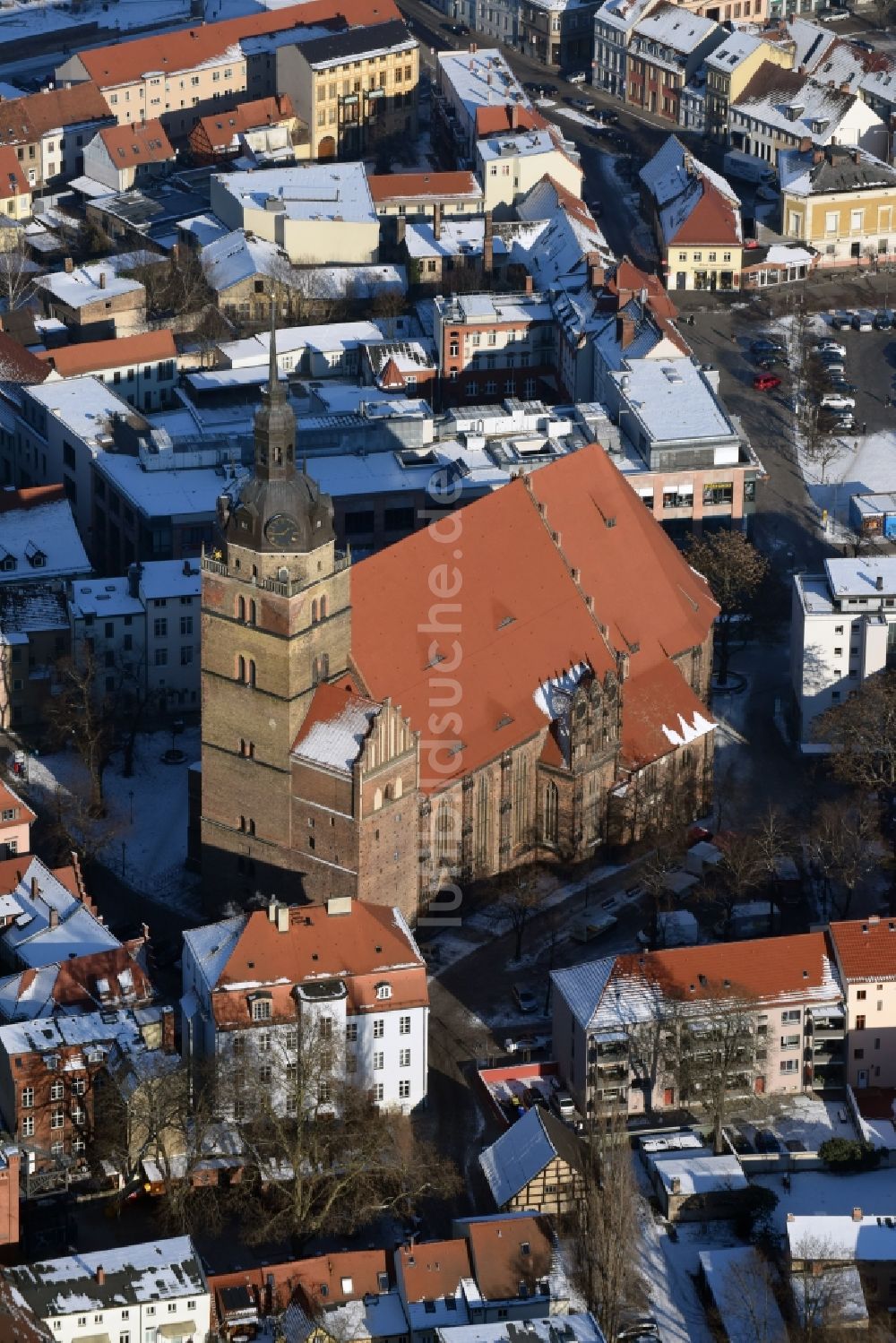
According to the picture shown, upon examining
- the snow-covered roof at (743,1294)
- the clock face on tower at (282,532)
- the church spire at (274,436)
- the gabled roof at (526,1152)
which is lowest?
the snow-covered roof at (743,1294)

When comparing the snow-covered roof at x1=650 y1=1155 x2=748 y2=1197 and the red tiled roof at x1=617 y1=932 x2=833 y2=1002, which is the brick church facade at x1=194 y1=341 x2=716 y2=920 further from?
the snow-covered roof at x1=650 y1=1155 x2=748 y2=1197

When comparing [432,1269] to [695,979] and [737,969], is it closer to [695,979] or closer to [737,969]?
[695,979]

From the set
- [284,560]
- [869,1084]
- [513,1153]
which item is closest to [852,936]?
[869,1084]

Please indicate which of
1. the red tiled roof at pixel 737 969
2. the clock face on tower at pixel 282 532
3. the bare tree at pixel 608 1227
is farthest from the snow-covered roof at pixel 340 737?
the bare tree at pixel 608 1227

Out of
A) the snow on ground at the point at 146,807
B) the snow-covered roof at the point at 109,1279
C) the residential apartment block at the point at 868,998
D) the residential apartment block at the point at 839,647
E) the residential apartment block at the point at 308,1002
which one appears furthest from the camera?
the residential apartment block at the point at 839,647

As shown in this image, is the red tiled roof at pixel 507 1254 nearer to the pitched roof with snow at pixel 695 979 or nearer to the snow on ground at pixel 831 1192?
the snow on ground at pixel 831 1192

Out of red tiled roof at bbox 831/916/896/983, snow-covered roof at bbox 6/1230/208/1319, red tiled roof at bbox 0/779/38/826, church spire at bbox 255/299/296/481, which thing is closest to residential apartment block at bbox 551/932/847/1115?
red tiled roof at bbox 831/916/896/983
